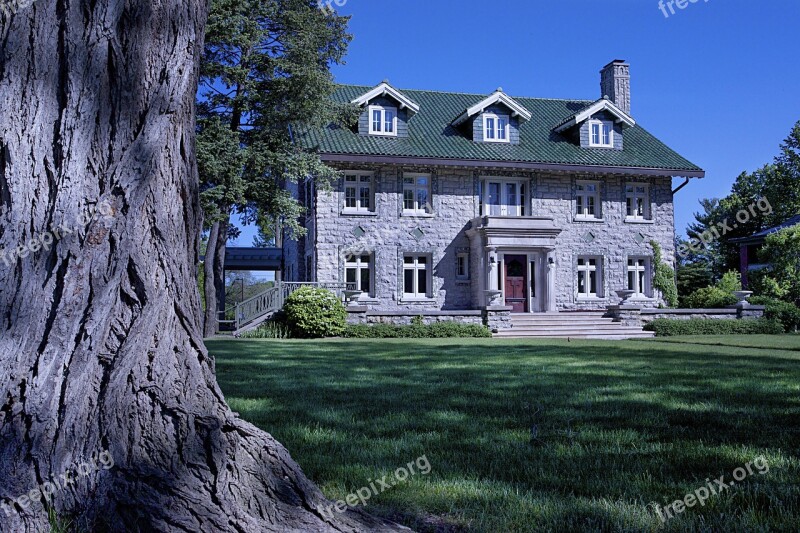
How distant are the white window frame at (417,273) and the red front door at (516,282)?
122 inches

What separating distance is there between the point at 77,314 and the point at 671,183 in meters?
28.8

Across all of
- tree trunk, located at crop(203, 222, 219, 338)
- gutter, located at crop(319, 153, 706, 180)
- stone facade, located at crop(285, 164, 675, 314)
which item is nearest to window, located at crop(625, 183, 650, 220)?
stone facade, located at crop(285, 164, 675, 314)

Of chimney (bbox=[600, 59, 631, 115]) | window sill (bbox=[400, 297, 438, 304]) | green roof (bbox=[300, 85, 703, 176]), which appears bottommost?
window sill (bbox=[400, 297, 438, 304])

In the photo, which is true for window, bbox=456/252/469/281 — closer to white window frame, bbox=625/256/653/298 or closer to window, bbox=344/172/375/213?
window, bbox=344/172/375/213

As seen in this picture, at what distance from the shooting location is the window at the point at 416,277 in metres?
25.6

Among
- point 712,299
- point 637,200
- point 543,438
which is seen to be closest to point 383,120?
point 637,200

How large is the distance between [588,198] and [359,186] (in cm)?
977

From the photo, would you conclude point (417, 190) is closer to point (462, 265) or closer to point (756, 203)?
point (462, 265)

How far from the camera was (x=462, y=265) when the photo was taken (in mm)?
26266

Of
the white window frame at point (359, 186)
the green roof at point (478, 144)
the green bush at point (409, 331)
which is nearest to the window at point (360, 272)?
the white window frame at point (359, 186)

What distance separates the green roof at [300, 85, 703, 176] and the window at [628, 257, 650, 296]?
13.0ft

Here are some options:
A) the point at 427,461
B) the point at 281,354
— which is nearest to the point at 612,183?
the point at 281,354

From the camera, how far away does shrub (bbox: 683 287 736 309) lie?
26.5 metres

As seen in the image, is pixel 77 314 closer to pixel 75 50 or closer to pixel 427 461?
pixel 75 50
